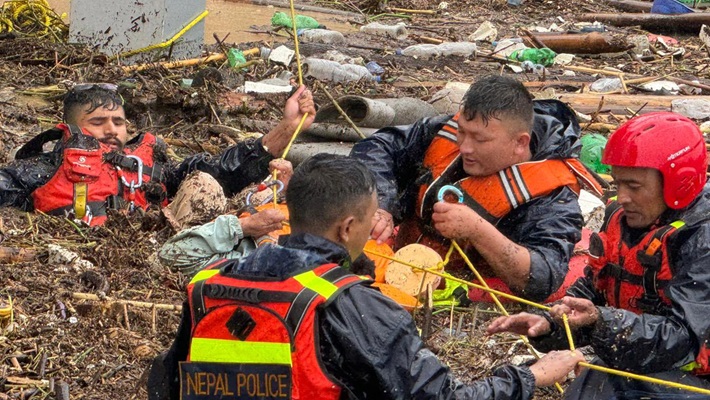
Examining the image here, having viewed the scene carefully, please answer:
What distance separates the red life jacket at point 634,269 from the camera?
4.34 metres

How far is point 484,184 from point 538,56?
23.1 ft

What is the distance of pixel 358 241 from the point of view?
377 cm

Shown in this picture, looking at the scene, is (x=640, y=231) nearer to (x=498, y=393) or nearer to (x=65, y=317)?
(x=498, y=393)

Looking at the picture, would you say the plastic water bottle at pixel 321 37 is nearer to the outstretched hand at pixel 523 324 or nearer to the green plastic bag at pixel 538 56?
the green plastic bag at pixel 538 56

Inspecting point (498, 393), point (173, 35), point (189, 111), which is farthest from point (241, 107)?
point (498, 393)

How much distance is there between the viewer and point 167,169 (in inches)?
281

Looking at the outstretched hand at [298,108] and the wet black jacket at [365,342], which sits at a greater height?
the wet black jacket at [365,342]

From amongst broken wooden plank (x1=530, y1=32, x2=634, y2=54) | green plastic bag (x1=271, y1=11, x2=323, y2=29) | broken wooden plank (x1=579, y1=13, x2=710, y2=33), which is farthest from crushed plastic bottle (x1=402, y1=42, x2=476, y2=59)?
broken wooden plank (x1=579, y1=13, x2=710, y2=33)

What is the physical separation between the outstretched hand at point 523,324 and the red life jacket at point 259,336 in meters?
0.86

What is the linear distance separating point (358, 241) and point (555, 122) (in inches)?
106

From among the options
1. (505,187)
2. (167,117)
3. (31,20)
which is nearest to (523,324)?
(505,187)

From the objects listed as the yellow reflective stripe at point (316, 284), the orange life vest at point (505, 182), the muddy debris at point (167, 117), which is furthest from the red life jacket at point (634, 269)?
the yellow reflective stripe at point (316, 284)

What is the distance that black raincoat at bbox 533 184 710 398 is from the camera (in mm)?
4148

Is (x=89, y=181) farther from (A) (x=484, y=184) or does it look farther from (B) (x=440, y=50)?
(B) (x=440, y=50)
